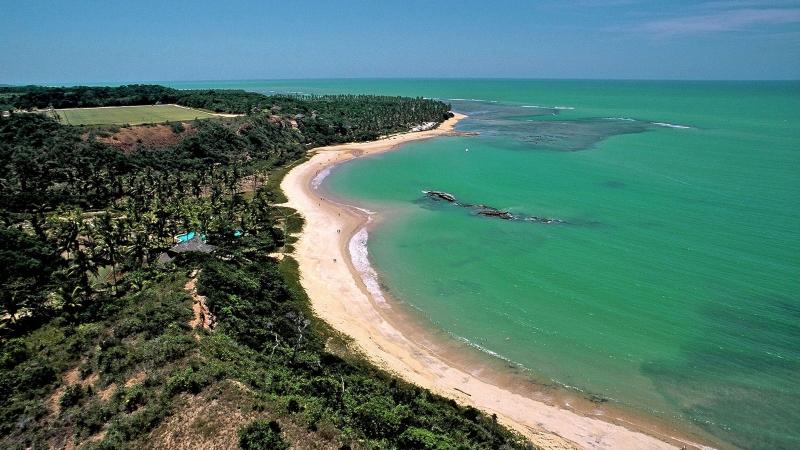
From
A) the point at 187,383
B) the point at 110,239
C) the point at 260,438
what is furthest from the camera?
the point at 110,239

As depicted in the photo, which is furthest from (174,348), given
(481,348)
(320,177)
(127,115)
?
(127,115)

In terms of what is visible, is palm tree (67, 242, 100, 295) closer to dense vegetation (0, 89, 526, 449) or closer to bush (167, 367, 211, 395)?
dense vegetation (0, 89, 526, 449)

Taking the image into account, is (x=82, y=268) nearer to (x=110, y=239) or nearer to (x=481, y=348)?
(x=110, y=239)

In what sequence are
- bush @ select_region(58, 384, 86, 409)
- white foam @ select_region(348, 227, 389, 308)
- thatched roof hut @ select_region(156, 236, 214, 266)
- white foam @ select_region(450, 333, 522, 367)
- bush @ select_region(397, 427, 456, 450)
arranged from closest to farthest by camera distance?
1. bush @ select_region(397, 427, 456, 450)
2. bush @ select_region(58, 384, 86, 409)
3. white foam @ select_region(450, 333, 522, 367)
4. thatched roof hut @ select_region(156, 236, 214, 266)
5. white foam @ select_region(348, 227, 389, 308)

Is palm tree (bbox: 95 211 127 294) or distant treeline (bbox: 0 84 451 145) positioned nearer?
palm tree (bbox: 95 211 127 294)

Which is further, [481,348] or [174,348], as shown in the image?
[481,348]

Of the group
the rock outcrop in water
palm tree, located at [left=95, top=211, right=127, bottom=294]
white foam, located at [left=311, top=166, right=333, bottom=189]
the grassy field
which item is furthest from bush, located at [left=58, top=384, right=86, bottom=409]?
the grassy field

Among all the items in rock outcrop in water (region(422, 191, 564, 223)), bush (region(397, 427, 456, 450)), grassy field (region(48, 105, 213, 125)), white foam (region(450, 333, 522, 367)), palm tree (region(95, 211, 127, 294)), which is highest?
grassy field (region(48, 105, 213, 125))
